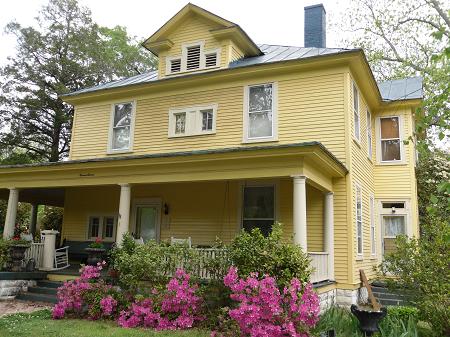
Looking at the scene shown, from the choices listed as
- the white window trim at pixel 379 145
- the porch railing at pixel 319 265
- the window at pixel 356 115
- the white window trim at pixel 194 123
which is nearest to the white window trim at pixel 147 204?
the white window trim at pixel 194 123

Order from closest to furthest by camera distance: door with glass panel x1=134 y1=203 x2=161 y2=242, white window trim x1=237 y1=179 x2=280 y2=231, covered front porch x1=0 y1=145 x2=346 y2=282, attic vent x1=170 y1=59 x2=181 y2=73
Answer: covered front porch x1=0 y1=145 x2=346 y2=282
white window trim x1=237 y1=179 x2=280 y2=231
door with glass panel x1=134 y1=203 x2=161 y2=242
attic vent x1=170 y1=59 x2=181 y2=73

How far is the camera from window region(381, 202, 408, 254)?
549 inches

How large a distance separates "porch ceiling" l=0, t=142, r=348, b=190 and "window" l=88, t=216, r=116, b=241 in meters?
3.19

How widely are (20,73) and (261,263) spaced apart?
25216 mm

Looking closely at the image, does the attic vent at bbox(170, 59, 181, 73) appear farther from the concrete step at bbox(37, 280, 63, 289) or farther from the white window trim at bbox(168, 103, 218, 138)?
the concrete step at bbox(37, 280, 63, 289)

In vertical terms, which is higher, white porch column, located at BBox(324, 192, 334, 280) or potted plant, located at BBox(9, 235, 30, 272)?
white porch column, located at BBox(324, 192, 334, 280)

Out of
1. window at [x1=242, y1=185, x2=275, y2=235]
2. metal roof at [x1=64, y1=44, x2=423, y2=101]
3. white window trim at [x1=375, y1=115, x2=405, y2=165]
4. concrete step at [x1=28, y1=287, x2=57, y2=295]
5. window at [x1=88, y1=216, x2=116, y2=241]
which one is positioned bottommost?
concrete step at [x1=28, y1=287, x2=57, y2=295]

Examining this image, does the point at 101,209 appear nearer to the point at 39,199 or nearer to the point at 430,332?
the point at 39,199

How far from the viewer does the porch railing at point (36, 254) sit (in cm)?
1208

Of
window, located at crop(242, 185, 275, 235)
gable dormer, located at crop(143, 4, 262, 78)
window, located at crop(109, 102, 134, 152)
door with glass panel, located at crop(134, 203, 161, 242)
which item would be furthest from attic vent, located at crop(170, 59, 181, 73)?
window, located at crop(242, 185, 275, 235)

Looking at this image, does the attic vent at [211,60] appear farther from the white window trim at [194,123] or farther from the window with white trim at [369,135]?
the window with white trim at [369,135]

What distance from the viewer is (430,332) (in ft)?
25.7

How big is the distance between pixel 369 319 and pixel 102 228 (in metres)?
10.3

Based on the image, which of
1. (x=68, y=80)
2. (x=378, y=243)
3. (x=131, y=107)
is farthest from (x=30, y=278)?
(x=68, y=80)
